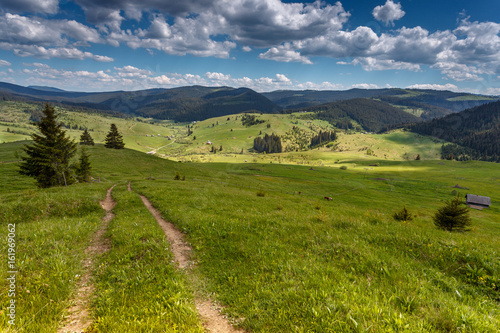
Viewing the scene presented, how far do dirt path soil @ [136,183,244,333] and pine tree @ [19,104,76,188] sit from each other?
3541cm

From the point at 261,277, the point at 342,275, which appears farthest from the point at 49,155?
the point at 342,275

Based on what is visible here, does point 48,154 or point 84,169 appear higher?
point 48,154

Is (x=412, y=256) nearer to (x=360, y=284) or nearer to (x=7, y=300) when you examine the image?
(x=360, y=284)

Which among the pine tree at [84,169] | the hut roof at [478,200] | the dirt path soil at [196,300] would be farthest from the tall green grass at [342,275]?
the hut roof at [478,200]

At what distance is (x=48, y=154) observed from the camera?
3916 cm

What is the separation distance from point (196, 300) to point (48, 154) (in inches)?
1913

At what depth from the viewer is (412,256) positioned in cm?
968

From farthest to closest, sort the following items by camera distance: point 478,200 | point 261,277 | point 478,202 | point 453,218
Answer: point 478,200 < point 478,202 < point 453,218 < point 261,277

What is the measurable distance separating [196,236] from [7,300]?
25.4ft

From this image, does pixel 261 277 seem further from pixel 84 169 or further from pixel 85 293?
pixel 84 169

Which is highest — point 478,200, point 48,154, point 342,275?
point 48,154

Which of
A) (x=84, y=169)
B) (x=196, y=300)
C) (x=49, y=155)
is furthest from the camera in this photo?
(x=84, y=169)

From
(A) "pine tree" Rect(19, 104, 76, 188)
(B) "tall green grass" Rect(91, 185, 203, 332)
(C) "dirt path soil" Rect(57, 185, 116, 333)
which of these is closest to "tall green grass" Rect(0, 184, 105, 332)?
(C) "dirt path soil" Rect(57, 185, 116, 333)

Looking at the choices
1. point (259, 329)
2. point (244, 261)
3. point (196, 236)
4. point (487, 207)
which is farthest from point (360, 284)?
point (487, 207)
